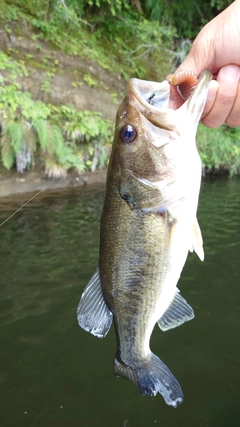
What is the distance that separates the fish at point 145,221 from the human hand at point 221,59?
0.61ft

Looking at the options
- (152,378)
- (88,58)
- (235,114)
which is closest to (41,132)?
(88,58)

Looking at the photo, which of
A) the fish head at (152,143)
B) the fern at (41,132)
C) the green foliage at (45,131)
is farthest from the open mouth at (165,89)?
the fern at (41,132)

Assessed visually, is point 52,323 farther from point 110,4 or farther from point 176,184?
point 110,4

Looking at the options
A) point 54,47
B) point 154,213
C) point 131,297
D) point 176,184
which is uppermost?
point 54,47

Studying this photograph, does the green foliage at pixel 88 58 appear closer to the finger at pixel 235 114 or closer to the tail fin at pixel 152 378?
the finger at pixel 235 114

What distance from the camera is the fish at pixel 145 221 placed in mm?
1703

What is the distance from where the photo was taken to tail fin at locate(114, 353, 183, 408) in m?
1.89

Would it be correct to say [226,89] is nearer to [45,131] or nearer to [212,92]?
[212,92]

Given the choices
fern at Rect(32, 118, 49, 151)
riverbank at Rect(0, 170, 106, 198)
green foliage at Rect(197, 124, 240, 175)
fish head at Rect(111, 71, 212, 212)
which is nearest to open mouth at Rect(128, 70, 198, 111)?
fish head at Rect(111, 71, 212, 212)

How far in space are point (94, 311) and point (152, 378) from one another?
1.58 ft

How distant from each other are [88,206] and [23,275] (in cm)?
374

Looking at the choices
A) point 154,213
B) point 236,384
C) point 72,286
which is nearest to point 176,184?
point 154,213

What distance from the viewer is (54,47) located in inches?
444

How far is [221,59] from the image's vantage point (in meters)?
1.75
